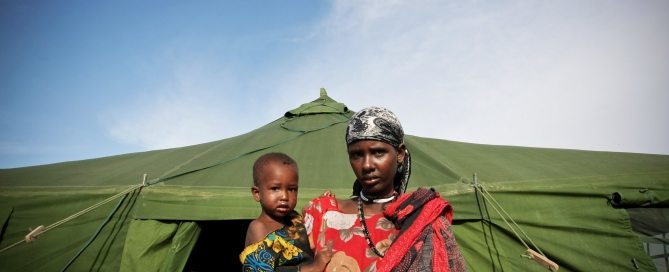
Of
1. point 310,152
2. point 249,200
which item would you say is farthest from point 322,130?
point 249,200

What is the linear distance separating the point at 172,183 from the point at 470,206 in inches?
86.3

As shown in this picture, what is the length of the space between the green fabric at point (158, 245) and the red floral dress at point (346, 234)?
1656 mm

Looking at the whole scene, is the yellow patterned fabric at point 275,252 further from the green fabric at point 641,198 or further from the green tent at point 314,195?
the green fabric at point 641,198

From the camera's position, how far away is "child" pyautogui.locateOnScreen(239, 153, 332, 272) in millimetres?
1460

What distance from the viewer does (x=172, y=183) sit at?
9.67 feet

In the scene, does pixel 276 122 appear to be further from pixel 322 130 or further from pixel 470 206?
pixel 470 206

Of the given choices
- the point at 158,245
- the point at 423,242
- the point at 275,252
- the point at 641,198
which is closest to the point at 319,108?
the point at 158,245

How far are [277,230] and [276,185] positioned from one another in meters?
0.22

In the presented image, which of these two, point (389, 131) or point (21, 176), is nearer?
point (389, 131)

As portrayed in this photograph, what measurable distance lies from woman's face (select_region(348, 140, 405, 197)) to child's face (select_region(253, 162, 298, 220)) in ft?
1.60

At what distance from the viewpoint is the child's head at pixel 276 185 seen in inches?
67.0

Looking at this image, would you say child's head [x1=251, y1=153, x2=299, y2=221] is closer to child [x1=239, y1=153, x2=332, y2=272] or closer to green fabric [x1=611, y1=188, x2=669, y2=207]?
child [x1=239, y1=153, x2=332, y2=272]

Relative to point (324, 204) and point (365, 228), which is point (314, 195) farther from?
point (365, 228)

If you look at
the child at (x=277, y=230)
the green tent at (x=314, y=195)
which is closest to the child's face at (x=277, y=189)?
the child at (x=277, y=230)
